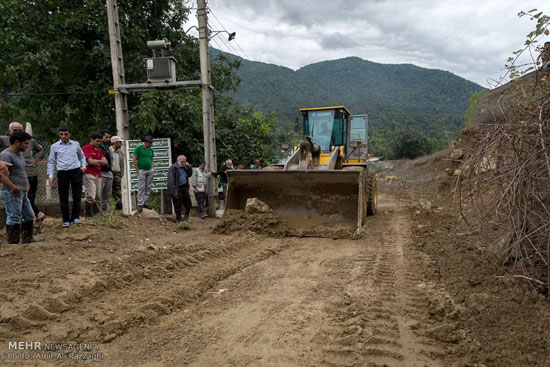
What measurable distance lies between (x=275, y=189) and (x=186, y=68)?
7957mm

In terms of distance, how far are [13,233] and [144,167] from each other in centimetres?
317

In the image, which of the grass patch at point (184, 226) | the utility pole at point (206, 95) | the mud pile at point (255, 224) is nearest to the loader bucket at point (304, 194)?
the mud pile at point (255, 224)

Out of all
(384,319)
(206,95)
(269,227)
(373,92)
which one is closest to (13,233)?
(269,227)

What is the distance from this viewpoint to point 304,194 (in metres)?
6.99

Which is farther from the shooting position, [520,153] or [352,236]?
[352,236]

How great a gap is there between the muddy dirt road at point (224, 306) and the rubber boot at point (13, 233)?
1.15 feet

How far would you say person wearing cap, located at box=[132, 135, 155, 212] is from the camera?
777 centimetres

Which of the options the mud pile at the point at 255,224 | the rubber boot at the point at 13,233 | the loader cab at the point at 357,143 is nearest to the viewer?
the rubber boot at the point at 13,233

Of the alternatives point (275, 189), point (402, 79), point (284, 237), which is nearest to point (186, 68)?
point (275, 189)

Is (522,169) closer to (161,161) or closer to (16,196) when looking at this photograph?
(16,196)

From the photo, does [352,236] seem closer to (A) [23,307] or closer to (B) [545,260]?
(B) [545,260]

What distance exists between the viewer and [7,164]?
4.68m

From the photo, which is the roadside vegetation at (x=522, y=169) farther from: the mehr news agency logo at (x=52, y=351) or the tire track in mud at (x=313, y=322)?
the mehr news agency logo at (x=52, y=351)

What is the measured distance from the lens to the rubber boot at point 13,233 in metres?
4.89
